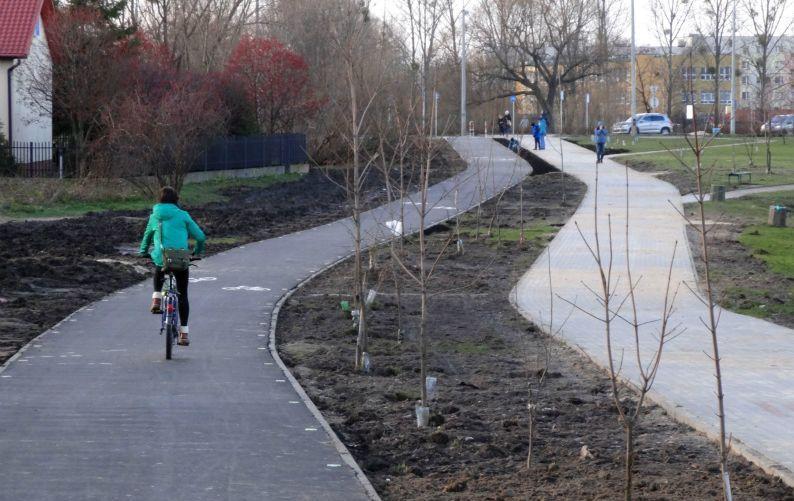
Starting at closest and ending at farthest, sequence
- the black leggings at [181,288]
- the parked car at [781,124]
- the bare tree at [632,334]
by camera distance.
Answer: the bare tree at [632,334], the black leggings at [181,288], the parked car at [781,124]

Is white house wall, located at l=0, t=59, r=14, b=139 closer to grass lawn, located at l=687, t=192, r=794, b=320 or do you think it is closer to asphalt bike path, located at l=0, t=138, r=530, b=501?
grass lawn, located at l=687, t=192, r=794, b=320

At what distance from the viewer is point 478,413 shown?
962 cm

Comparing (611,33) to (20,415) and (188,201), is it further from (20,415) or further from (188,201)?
(20,415)

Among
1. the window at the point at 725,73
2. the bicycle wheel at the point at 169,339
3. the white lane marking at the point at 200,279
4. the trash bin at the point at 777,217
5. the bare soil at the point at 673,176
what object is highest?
the window at the point at 725,73

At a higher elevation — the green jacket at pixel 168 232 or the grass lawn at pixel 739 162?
the grass lawn at pixel 739 162

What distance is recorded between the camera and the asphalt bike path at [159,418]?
7195 millimetres

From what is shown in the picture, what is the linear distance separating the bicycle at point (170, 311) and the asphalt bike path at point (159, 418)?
20 centimetres

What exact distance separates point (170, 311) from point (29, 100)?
90.2ft

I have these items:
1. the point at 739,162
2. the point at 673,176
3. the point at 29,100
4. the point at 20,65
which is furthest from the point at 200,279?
the point at 739,162

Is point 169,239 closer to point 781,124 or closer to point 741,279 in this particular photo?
point 741,279

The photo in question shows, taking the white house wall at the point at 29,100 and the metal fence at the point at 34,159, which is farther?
the white house wall at the point at 29,100

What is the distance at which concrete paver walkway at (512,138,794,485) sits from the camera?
8776 millimetres

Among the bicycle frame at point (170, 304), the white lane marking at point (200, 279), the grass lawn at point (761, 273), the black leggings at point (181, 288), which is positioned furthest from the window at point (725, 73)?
the bicycle frame at point (170, 304)

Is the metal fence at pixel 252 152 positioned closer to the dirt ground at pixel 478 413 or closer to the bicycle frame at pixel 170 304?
the dirt ground at pixel 478 413
